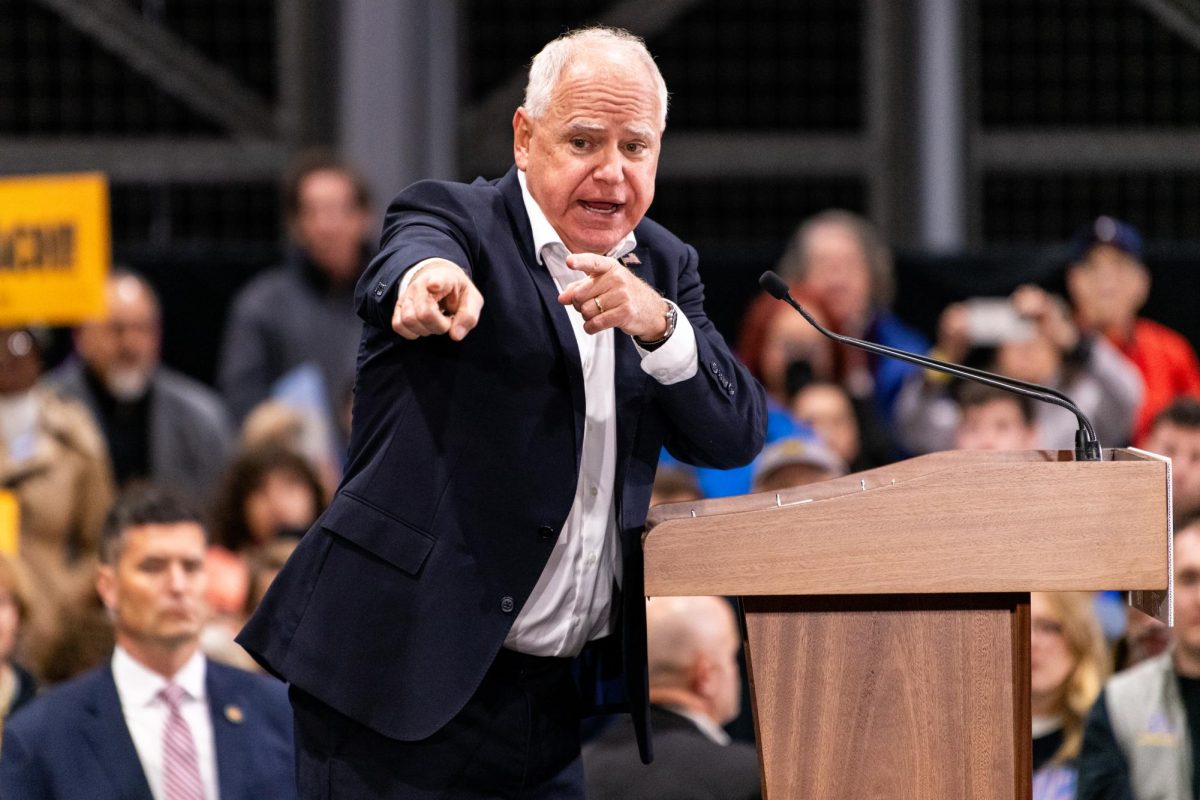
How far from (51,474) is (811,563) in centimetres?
413

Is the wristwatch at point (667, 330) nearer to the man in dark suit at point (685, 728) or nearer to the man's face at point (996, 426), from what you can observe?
the man in dark suit at point (685, 728)

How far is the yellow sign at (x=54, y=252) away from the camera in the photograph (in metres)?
6.22

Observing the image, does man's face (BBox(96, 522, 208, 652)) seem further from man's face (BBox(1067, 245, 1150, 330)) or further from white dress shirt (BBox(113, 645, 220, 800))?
man's face (BBox(1067, 245, 1150, 330))

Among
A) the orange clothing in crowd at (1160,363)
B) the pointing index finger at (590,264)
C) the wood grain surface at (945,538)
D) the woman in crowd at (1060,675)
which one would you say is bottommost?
the woman in crowd at (1060,675)

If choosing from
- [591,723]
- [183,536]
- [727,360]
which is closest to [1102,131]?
[591,723]

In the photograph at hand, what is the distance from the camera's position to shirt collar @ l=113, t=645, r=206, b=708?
3.92 m

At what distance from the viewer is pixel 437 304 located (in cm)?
212

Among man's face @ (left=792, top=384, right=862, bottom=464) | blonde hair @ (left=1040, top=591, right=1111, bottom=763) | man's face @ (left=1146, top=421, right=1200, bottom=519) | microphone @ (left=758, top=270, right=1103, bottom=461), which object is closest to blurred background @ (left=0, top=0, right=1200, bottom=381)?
man's face @ (left=792, top=384, right=862, bottom=464)

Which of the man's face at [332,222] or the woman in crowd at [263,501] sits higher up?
the man's face at [332,222]

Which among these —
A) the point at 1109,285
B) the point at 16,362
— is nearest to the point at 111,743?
the point at 16,362

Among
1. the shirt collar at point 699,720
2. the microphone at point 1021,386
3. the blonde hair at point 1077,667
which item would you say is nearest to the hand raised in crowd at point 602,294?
the microphone at point 1021,386

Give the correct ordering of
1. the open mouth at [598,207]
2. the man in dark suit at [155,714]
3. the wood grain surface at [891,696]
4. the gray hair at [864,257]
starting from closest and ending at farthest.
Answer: the wood grain surface at [891,696], the open mouth at [598,207], the man in dark suit at [155,714], the gray hair at [864,257]

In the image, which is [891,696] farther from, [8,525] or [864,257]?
[864,257]

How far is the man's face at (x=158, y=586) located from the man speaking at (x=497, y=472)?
1671mm
